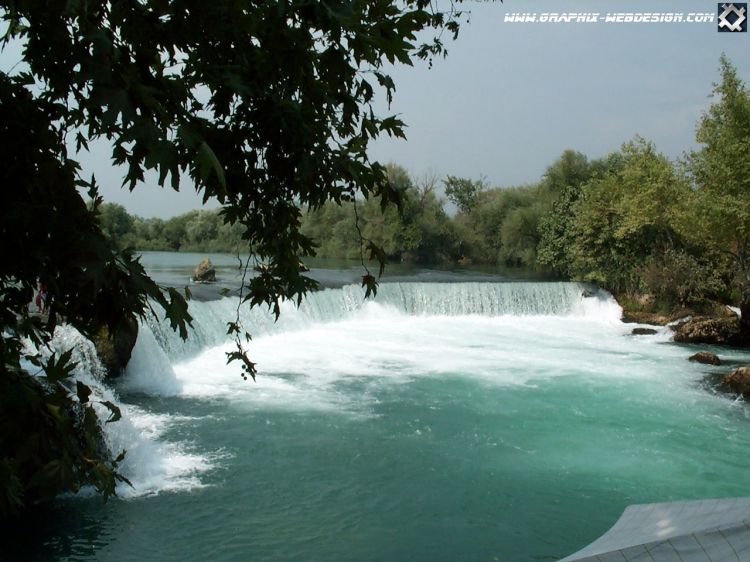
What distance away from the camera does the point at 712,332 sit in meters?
17.1

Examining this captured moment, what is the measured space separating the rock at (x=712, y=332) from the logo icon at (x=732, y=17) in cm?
707

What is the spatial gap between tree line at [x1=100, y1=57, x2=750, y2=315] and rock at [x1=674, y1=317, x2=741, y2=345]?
850 millimetres

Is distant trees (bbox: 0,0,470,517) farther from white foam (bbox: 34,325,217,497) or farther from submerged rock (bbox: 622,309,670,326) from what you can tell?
submerged rock (bbox: 622,309,670,326)

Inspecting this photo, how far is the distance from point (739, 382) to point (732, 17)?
7.35m

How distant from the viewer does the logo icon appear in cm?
1328

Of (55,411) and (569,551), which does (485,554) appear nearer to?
(569,551)

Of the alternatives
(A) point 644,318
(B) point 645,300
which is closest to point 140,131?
(A) point 644,318

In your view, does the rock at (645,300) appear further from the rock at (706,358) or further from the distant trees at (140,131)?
the distant trees at (140,131)

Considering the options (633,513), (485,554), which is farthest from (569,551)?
(633,513)

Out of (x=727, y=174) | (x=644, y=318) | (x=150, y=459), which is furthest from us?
(x=644, y=318)

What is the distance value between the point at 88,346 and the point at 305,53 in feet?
32.3

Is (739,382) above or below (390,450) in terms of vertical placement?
above

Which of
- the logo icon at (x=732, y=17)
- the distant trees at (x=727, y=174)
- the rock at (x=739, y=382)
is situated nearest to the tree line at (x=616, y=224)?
the distant trees at (x=727, y=174)

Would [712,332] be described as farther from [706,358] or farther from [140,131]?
[140,131]
